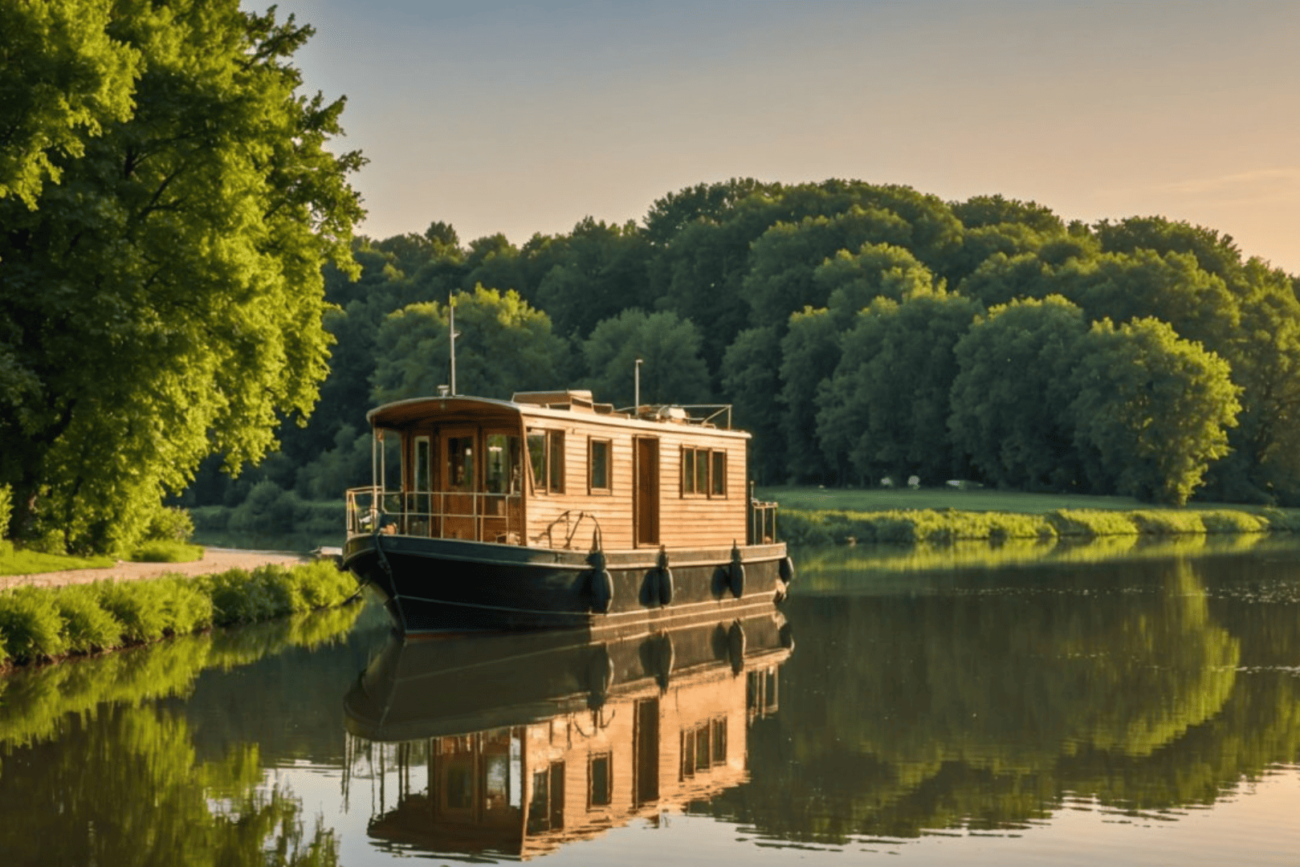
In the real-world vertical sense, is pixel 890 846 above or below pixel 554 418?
below

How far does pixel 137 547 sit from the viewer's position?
114ft

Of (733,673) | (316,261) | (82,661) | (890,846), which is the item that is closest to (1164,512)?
(316,261)

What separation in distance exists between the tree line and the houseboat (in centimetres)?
5001

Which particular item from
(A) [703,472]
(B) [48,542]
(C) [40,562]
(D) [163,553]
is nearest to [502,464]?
(A) [703,472]

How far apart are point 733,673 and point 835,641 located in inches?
161

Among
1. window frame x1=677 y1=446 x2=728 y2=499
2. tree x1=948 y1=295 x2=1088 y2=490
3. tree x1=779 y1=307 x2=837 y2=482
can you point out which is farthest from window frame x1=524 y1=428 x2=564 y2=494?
tree x1=779 y1=307 x2=837 y2=482

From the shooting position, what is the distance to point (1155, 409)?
7712 cm

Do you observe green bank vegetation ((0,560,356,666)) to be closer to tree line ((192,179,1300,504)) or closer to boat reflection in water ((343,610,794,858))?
boat reflection in water ((343,610,794,858))

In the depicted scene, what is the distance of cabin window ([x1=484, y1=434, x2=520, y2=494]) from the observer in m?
26.5

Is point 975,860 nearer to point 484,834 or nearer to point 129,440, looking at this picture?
point 484,834

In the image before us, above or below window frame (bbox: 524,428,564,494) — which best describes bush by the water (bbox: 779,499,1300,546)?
below

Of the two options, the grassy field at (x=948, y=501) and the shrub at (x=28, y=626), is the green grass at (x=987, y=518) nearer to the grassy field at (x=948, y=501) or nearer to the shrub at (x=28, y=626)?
the grassy field at (x=948, y=501)

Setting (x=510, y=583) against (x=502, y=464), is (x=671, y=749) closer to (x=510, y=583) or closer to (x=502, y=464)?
(x=510, y=583)

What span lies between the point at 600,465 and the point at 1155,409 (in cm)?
5423
